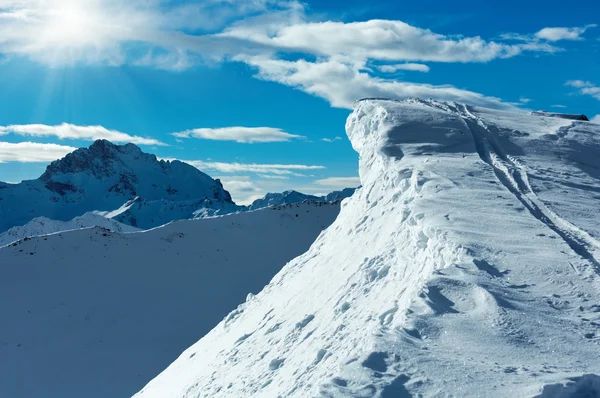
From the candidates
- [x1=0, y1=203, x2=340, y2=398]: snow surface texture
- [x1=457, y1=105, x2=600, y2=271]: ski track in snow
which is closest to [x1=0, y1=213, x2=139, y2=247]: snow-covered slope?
[x1=0, y1=203, x2=340, y2=398]: snow surface texture

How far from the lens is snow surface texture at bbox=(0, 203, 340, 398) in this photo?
21578 millimetres

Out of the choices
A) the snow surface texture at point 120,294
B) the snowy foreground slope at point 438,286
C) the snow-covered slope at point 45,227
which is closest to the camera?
the snowy foreground slope at point 438,286

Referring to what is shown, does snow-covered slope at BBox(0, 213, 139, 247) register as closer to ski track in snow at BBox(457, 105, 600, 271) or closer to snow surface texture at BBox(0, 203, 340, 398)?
snow surface texture at BBox(0, 203, 340, 398)

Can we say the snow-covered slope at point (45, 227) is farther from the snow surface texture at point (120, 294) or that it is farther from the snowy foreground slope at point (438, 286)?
the snowy foreground slope at point (438, 286)

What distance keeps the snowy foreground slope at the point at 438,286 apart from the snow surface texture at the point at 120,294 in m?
8.61

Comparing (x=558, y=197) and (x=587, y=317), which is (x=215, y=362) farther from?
(x=558, y=197)

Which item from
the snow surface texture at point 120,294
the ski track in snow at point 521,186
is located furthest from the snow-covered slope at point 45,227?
the ski track in snow at point 521,186

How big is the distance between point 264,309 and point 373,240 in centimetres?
377

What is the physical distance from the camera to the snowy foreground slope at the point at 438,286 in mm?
5398

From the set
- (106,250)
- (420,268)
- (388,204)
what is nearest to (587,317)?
(420,268)

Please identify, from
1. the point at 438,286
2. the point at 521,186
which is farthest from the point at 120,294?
the point at 438,286

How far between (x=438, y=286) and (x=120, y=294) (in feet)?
75.9

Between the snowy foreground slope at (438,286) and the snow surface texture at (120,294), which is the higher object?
the snowy foreground slope at (438,286)

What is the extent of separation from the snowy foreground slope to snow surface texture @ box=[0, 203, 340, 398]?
861 centimetres
